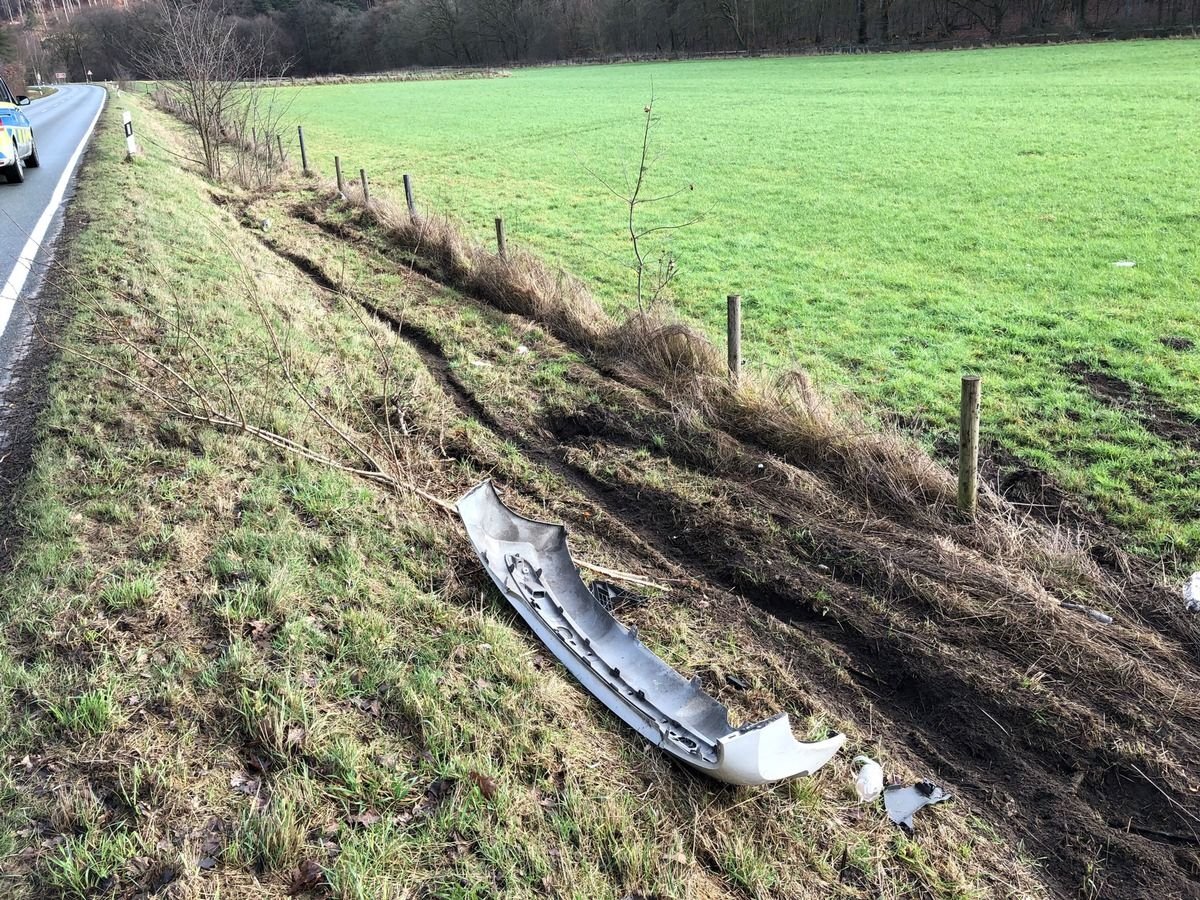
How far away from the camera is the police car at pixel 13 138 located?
615 inches

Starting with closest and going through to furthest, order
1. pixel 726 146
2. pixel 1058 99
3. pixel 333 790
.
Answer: pixel 333 790 → pixel 726 146 → pixel 1058 99

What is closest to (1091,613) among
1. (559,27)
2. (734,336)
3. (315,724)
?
(734,336)

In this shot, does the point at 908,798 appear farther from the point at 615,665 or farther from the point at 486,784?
the point at 486,784

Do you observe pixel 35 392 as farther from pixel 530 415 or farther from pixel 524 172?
pixel 524 172

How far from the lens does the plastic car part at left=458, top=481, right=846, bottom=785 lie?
3396 mm

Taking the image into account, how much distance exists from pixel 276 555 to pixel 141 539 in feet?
2.53

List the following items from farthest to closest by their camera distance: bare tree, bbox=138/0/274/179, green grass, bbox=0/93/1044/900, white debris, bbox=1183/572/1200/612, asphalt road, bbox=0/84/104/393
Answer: bare tree, bbox=138/0/274/179 < asphalt road, bbox=0/84/104/393 < white debris, bbox=1183/572/1200/612 < green grass, bbox=0/93/1044/900

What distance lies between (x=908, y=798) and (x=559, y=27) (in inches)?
4018

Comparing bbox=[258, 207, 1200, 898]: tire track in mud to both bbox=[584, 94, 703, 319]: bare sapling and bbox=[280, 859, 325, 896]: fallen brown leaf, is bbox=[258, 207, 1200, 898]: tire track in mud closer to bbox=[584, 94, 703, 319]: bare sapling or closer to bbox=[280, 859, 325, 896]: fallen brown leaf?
bbox=[280, 859, 325, 896]: fallen brown leaf

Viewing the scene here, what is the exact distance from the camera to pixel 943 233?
43.3 ft

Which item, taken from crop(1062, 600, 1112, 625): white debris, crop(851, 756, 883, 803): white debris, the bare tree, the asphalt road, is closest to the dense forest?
the asphalt road

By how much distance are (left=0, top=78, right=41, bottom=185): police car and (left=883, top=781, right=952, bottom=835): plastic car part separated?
18.8 metres

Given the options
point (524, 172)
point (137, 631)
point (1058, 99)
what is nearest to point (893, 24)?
point (1058, 99)

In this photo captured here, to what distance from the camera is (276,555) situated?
14.9ft
